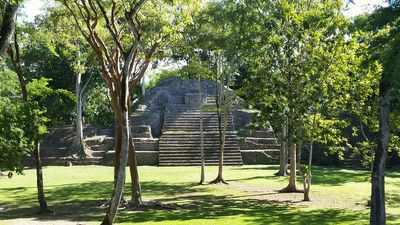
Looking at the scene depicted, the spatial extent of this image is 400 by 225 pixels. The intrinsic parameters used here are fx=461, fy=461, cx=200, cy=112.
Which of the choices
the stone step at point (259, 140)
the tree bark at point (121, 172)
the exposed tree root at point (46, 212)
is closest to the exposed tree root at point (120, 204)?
the exposed tree root at point (46, 212)

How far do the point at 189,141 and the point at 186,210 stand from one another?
57.7 feet

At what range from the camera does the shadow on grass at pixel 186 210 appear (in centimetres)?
1122

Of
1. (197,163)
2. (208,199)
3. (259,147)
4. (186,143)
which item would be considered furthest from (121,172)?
(259,147)

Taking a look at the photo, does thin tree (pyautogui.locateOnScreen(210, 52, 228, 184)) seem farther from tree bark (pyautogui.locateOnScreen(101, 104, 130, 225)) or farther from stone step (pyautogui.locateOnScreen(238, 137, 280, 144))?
tree bark (pyautogui.locateOnScreen(101, 104, 130, 225))

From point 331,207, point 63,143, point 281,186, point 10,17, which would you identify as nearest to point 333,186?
Result: point 281,186

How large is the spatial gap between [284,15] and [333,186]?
24.6 feet

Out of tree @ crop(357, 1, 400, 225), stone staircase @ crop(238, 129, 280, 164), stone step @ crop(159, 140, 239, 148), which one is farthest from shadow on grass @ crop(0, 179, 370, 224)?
stone step @ crop(159, 140, 239, 148)

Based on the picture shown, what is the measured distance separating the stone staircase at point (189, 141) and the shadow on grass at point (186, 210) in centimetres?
1124

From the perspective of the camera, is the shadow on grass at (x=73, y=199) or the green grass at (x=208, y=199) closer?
the green grass at (x=208, y=199)

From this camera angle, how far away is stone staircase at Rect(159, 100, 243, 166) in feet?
92.8

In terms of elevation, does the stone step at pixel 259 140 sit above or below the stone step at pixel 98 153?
above

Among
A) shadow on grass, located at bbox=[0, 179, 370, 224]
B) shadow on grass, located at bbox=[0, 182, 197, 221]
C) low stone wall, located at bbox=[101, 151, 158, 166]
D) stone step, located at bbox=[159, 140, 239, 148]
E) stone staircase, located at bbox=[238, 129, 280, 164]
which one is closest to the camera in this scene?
shadow on grass, located at bbox=[0, 179, 370, 224]

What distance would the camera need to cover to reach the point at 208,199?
593 inches

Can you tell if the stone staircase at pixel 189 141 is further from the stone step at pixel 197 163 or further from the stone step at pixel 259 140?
the stone step at pixel 259 140
